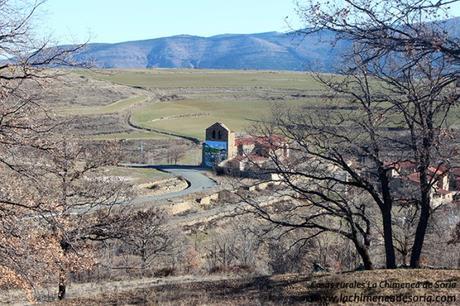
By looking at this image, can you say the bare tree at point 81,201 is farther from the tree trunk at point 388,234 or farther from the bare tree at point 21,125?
the tree trunk at point 388,234

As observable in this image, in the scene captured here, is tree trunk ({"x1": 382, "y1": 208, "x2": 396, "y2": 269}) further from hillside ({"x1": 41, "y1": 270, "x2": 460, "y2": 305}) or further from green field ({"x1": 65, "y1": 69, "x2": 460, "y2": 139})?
green field ({"x1": 65, "y1": 69, "x2": 460, "y2": 139})

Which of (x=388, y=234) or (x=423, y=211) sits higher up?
(x=423, y=211)

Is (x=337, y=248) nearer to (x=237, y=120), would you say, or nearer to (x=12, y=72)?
(x=12, y=72)

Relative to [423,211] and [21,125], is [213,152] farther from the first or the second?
[21,125]

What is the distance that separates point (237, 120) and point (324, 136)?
84.5 m

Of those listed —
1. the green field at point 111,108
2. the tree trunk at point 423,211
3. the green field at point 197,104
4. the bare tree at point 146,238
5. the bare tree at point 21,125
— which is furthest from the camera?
the green field at point 111,108

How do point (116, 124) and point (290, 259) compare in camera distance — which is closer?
point (290, 259)

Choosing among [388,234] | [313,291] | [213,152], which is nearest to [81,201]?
[313,291]

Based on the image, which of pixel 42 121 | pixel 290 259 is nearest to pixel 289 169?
pixel 42 121

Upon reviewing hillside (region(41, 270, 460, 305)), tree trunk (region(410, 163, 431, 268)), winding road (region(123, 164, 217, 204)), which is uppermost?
tree trunk (region(410, 163, 431, 268))

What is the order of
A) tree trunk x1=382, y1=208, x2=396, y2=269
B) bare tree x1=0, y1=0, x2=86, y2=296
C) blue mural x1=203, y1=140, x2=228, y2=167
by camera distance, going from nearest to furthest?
bare tree x1=0, y1=0, x2=86, y2=296 → tree trunk x1=382, y1=208, x2=396, y2=269 → blue mural x1=203, y1=140, x2=228, y2=167

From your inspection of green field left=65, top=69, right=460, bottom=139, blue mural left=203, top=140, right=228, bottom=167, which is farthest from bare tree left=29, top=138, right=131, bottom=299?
blue mural left=203, top=140, right=228, bottom=167

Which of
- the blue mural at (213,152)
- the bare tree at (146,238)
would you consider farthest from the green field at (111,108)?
the bare tree at (146,238)

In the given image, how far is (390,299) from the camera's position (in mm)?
10695
